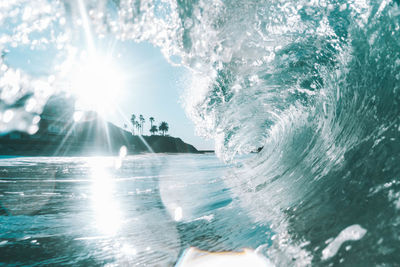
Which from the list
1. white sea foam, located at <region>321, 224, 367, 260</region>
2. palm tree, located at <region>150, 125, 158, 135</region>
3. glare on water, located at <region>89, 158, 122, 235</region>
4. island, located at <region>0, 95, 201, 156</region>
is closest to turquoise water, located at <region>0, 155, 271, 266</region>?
glare on water, located at <region>89, 158, 122, 235</region>

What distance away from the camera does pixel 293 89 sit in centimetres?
471

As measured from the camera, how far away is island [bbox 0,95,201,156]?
32719 mm

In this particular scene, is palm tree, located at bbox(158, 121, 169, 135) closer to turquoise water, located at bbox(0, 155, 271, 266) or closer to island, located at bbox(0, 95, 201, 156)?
island, located at bbox(0, 95, 201, 156)

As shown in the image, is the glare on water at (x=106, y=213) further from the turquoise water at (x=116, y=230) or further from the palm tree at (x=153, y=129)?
the palm tree at (x=153, y=129)

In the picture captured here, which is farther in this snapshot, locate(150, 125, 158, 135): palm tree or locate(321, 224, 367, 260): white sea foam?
locate(150, 125, 158, 135): palm tree

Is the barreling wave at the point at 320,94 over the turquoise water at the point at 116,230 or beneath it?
over

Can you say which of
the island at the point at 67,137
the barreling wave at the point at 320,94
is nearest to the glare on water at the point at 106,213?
the barreling wave at the point at 320,94

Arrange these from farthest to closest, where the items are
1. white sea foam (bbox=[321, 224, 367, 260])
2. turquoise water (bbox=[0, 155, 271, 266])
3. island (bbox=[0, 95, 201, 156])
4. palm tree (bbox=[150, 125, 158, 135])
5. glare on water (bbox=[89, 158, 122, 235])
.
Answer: palm tree (bbox=[150, 125, 158, 135]) → island (bbox=[0, 95, 201, 156]) → glare on water (bbox=[89, 158, 122, 235]) → turquoise water (bbox=[0, 155, 271, 266]) → white sea foam (bbox=[321, 224, 367, 260])

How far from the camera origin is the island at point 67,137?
32.7 m

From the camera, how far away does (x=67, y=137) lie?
1854 inches

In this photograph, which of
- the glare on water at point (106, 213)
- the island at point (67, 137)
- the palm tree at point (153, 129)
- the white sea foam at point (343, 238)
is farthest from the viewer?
the palm tree at point (153, 129)

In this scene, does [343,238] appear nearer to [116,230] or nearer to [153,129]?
[116,230]

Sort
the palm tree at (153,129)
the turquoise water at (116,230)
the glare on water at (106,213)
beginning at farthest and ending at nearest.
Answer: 1. the palm tree at (153,129)
2. the glare on water at (106,213)
3. the turquoise water at (116,230)

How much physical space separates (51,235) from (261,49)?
10.5 feet
